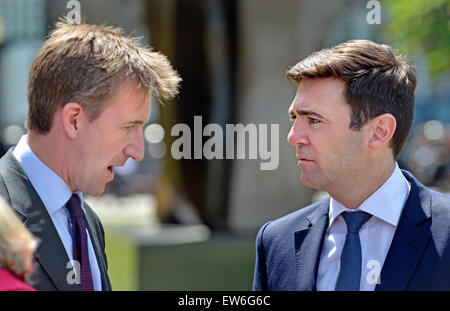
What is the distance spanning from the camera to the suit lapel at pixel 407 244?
8.25ft

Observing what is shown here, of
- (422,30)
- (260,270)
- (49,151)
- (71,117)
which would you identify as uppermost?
(422,30)

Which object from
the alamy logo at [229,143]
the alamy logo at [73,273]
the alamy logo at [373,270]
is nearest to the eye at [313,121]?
the alamy logo at [373,270]

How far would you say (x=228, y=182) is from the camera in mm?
9281

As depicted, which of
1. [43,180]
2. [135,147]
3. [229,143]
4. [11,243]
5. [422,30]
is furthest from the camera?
[422,30]

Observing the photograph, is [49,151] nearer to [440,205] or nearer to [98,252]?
[98,252]

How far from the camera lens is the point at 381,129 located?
2807mm

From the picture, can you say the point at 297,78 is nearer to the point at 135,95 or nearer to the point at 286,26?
the point at 135,95

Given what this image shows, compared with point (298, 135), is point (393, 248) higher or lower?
lower

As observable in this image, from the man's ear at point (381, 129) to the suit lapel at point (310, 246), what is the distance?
0.28 metres

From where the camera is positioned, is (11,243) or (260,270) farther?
(260,270)

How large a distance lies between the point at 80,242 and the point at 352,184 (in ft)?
3.15

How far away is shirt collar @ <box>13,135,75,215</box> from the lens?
2.66 metres

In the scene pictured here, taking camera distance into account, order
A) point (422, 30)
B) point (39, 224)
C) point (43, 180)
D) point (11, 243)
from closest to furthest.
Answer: point (11, 243), point (39, 224), point (43, 180), point (422, 30)

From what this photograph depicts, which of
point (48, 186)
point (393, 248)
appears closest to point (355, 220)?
point (393, 248)
